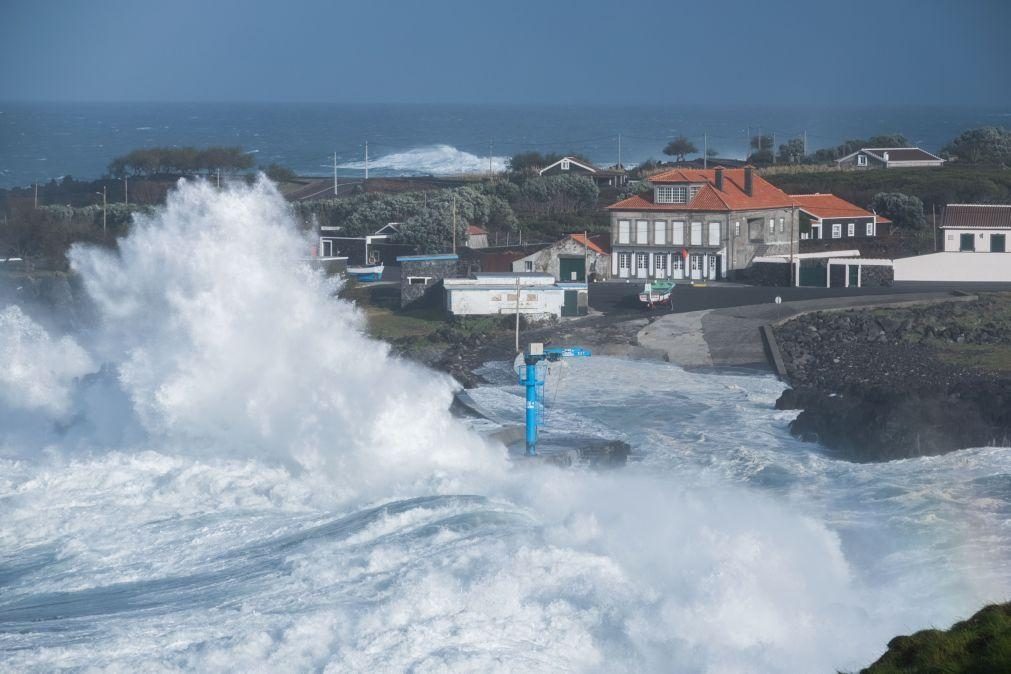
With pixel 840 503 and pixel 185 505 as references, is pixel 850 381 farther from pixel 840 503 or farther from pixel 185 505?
pixel 185 505

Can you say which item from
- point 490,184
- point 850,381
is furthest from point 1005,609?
point 490,184

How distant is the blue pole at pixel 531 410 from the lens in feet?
50.9

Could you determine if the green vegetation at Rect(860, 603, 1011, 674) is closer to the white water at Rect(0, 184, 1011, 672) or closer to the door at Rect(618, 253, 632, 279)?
the white water at Rect(0, 184, 1011, 672)

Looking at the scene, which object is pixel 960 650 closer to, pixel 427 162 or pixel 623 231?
pixel 623 231

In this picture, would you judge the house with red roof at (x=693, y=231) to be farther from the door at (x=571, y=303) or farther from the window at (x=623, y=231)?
the door at (x=571, y=303)

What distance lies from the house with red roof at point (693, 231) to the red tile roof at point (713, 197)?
0.03 metres

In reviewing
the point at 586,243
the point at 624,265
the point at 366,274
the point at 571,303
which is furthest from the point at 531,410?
the point at 624,265

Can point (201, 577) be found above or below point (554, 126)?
below

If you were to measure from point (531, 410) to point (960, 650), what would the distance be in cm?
893

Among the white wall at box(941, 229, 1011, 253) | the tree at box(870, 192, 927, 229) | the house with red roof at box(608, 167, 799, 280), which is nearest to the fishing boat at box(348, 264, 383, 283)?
the house with red roof at box(608, 167, 799, 280)

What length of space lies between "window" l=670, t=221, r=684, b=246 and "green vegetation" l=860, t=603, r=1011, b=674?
28.0 meters

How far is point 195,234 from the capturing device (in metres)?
17.5

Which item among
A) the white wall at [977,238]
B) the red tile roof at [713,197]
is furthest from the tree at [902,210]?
the white wall at [977,238]

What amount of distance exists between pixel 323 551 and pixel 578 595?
2836mm
